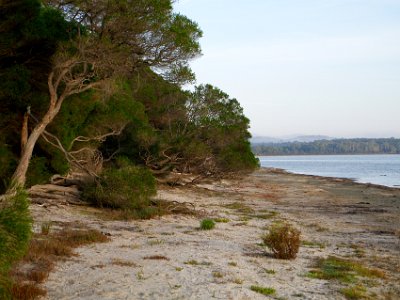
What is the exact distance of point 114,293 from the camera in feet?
25.0

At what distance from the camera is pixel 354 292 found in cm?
841

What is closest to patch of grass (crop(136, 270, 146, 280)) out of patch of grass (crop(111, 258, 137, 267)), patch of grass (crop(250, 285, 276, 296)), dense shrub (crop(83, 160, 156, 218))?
patch of grass (crop(111, 258, 137, 267))

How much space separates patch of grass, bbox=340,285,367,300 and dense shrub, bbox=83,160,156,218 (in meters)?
9.77

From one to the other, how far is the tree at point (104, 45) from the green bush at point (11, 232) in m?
8.18

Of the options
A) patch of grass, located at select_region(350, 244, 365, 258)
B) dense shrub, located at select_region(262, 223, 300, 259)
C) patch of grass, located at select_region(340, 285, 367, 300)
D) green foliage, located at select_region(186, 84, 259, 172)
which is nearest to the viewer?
patch of grass, located at select_region(340, 285, 367, 300)

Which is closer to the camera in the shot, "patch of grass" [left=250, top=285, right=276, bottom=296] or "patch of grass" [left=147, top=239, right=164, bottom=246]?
"patch of grass" [left=250, top=285, right=276, bottom=296]

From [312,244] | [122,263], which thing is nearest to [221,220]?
[312,244]

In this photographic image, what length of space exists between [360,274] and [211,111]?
2251cm

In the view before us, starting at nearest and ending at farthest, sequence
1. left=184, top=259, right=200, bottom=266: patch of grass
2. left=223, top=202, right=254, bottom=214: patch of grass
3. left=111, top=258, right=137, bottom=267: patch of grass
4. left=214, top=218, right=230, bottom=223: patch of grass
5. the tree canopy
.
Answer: left=111, top=258, right=137, bottom=267: patch of grass → left=184, top=259, right=200, bottom=266: patch of grass → the tree canopy → left=214, top=218, right=230, bottom=223: patch of grass → left=223, top=202, right=254, bottom=214: patch of grass

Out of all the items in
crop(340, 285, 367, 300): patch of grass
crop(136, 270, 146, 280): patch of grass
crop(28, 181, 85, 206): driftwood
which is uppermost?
crop(28, 181, 85, 206): driftwood

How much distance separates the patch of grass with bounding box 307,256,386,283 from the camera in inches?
378

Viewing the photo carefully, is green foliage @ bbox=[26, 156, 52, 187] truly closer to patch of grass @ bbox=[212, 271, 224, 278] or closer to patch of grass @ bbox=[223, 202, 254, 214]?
patch of grass @ bbox=[223, 202, 254, 214]

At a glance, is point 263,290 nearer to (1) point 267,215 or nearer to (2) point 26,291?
(2) point 26,291

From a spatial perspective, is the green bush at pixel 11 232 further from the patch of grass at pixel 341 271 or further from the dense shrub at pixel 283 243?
the dense shrub at pixel 283 243
